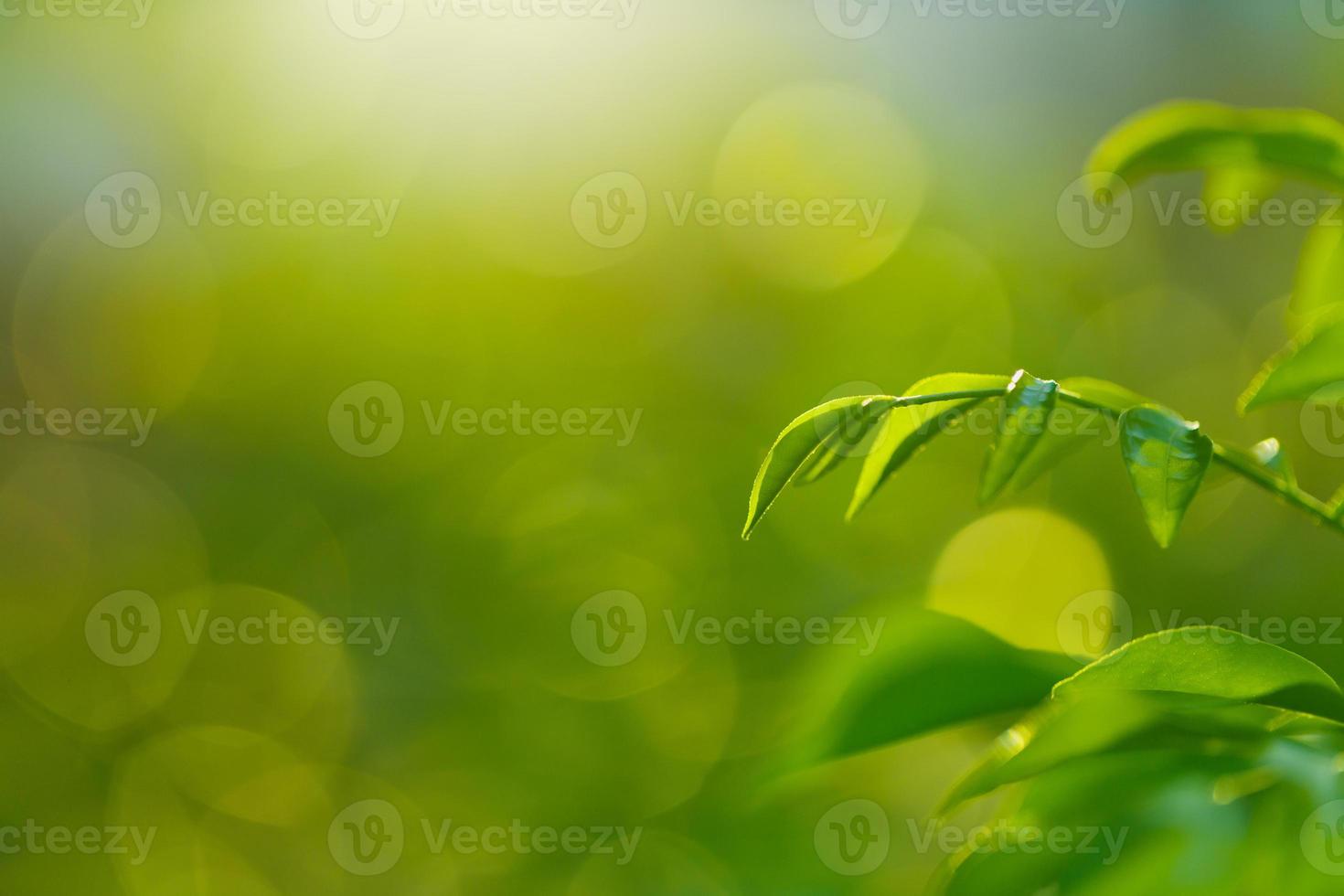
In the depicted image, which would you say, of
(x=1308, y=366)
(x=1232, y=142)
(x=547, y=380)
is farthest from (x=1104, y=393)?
(x=547, y=380)

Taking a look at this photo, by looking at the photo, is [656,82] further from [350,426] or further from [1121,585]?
[1121,585]

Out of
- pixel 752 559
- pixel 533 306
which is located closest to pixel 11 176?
pixel 533 306

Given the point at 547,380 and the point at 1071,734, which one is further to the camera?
the point at 547,380

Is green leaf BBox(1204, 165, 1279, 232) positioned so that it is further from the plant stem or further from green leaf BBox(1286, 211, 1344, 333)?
the plant stem

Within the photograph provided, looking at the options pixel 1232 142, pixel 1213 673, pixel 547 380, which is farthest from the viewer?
pixel 547 380

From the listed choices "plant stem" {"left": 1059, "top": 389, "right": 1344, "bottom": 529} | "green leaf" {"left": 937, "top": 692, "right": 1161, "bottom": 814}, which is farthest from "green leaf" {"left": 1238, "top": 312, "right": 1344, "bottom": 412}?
"green leaf" {"left": 937, "top": 692, "right": 1161, "bottom": 814}

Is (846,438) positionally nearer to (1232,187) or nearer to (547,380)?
(1232,187)

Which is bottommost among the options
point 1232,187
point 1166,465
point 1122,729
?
point 1122,729
